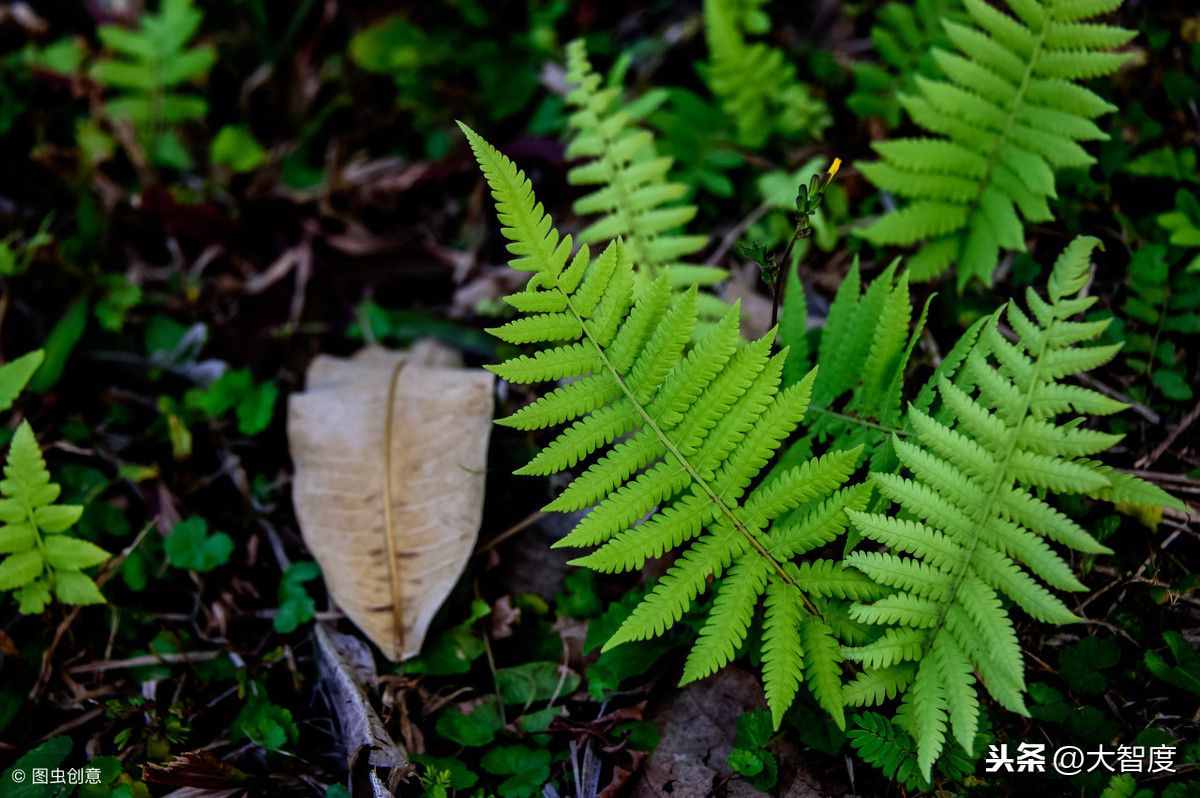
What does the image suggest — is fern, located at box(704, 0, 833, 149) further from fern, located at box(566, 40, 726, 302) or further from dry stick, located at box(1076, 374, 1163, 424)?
dry stick, located at box(1076, 374, 1163, 424)

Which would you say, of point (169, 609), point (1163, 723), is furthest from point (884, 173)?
point (169, 609)

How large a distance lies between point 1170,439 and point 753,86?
80.5 inches

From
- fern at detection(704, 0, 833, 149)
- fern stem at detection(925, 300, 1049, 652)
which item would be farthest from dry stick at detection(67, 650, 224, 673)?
fern at detection(704, 0, 833, 149)

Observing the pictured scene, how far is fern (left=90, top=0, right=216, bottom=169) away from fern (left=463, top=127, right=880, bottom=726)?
2924 millimetres

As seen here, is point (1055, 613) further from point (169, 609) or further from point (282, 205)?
point (282, 205)

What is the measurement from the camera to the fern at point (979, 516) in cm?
206

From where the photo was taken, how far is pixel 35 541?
2719mm

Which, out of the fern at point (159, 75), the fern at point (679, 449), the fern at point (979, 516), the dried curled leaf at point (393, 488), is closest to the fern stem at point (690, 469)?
the fern at point (679, 449)

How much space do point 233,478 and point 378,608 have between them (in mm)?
996

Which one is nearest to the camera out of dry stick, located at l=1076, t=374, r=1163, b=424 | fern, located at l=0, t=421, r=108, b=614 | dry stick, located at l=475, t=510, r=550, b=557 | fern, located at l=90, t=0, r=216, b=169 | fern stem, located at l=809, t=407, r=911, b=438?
fern stem, located at l=809, t=407, r=911, b=438

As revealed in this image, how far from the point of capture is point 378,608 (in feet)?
8.84

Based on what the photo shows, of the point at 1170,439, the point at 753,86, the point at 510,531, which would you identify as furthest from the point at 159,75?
the point at 1170,439

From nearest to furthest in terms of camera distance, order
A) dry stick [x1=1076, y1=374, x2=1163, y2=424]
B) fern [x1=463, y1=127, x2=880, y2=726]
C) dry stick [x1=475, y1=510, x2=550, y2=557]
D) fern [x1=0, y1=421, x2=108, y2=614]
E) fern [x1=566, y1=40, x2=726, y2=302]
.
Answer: fern [x1=463, y1=127, x2=880, y2=726] < fern [x1=0, y1=421, x2=108, y2=614] < dry stick [x1=1076, y1=374, x2=1163, y2=424] < dry stick [x1=475, y1=510, x2=550, y2=557] < fern [x1=566, y1=40, x2=726, y2=302]

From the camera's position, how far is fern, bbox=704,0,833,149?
349cm
